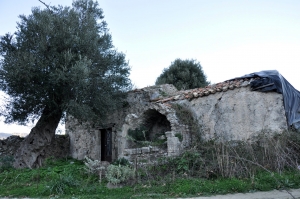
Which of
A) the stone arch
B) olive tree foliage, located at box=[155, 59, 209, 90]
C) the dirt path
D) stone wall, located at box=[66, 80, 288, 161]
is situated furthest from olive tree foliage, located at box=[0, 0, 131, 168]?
olive tree foliage, located at box=[155, 59, 209, 90]

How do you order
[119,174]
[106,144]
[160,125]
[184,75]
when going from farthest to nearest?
[184,75]
[106,144]
[160,125]
[119,174]

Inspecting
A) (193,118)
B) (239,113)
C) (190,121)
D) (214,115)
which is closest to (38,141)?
(190,121)

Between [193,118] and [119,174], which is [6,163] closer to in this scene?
[119,174]

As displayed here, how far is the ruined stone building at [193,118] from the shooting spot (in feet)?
30.3

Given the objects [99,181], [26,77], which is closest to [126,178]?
[99,181]

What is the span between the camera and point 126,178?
7031mm

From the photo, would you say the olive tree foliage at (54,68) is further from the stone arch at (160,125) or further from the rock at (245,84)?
the rock at (245,84)

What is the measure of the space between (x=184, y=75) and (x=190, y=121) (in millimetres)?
10407

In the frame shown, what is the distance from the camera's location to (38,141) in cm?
1101

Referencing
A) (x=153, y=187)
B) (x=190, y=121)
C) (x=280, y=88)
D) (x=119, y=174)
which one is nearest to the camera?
(x=153, y=187)

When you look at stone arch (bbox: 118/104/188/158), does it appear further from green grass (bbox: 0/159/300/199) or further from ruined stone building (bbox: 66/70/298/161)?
green grass (bbox: 0/159/300/199)

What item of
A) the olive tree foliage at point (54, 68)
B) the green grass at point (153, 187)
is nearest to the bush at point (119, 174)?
the green grass at point (153, 187)

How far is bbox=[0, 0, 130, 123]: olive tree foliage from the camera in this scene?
955 centimetres

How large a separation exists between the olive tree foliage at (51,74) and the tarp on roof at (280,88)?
5.69 metres
